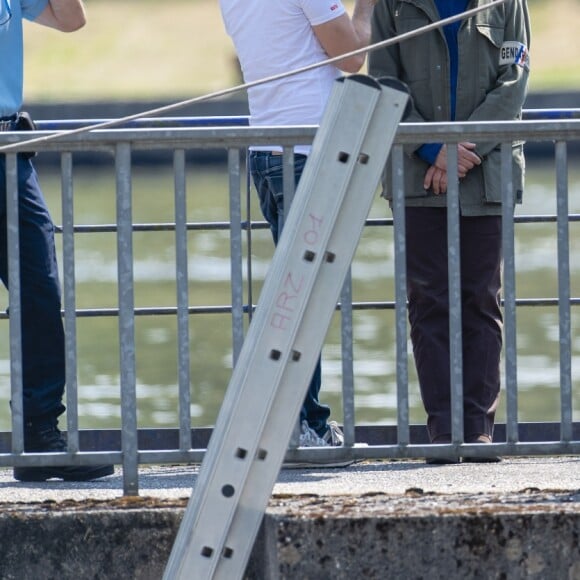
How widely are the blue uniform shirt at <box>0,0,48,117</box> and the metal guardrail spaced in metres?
0.54

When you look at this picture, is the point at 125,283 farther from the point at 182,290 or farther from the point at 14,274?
the point at 14,274

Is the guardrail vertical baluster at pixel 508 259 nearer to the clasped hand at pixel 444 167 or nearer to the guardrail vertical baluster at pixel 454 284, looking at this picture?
the guardrail vertical baluster at pixel 454 284

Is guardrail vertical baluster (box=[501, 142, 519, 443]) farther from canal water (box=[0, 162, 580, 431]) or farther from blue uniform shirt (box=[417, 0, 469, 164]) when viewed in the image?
canal water (box=[0, 162, 580, 431])

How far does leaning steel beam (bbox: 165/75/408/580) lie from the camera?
Result: 3133mm

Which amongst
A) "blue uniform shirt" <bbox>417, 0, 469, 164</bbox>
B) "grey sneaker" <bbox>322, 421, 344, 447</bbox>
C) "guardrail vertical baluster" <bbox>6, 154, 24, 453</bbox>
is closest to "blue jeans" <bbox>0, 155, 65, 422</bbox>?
"guardrail vertical baluster" <bbox>6, 154, 24, 453</bbox>

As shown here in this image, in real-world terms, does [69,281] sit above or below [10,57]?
below

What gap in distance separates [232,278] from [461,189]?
1.04 m

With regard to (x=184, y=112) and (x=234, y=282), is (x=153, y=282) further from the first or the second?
(x=184, y=112)

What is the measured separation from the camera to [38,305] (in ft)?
14.4

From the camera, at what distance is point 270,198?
185 inches

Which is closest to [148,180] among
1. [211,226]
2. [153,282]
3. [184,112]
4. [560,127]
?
[184,112]

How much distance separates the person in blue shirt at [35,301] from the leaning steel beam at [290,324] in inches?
48.2

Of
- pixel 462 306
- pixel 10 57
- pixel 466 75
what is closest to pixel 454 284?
pixel 462 306

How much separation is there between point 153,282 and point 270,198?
9.27 m
